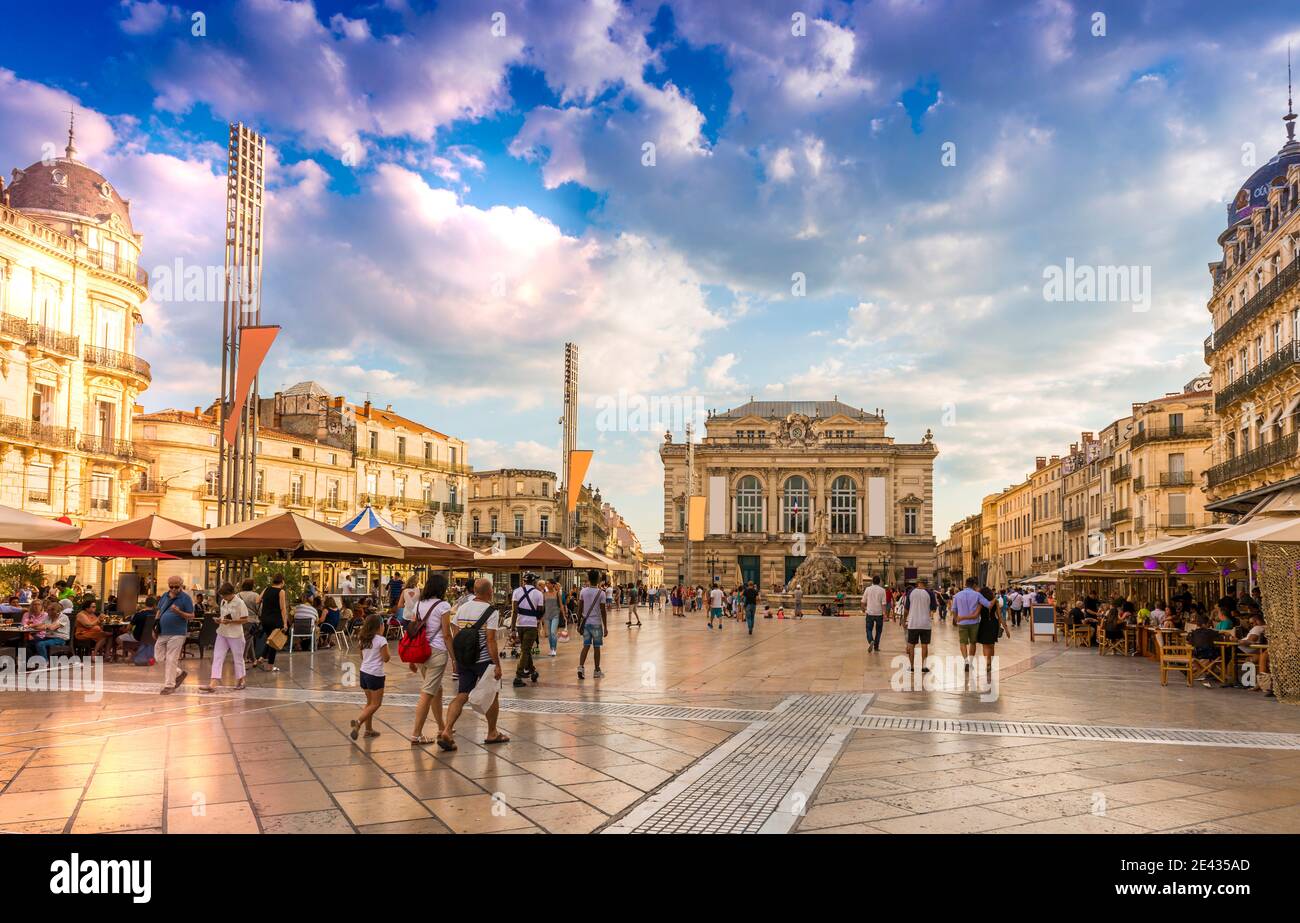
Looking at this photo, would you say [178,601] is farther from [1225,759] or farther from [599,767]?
[1225,759]

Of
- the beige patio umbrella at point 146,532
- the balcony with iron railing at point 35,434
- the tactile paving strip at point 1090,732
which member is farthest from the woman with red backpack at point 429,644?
the balcony with iron railing at point 35,434

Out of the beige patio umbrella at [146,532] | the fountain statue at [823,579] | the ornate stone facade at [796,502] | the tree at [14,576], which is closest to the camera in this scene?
the beige patio umbrella at [146,532]

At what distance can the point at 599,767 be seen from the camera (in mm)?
7434

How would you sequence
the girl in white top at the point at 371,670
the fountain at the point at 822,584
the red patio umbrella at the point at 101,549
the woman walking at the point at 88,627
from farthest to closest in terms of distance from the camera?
the fountain at the point at 822,584
the red patio umbrella at the point at 101,549
the woman walking at the point at 88,627
the girl in white top at the point at 371,670

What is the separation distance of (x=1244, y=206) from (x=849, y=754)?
110ft

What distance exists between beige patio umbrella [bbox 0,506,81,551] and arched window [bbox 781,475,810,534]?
2691 inches

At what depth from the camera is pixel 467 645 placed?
8344mm

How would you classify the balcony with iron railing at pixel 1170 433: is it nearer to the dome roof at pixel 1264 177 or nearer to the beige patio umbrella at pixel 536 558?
the dome roof at pixel 1264 177

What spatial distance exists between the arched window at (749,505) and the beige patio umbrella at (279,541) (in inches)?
2462

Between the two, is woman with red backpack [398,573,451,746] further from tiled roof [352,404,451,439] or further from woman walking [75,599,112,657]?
tiled roof [352,404,451,439]

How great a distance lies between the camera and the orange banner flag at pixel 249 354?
64.3 ft

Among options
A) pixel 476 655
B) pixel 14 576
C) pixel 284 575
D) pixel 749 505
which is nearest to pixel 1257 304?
pixel 284 575

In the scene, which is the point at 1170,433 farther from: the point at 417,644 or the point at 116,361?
the point at 417,644

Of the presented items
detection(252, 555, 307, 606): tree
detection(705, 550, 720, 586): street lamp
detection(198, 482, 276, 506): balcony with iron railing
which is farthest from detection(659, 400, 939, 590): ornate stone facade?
detection(252, 555, 307, 606): tree
